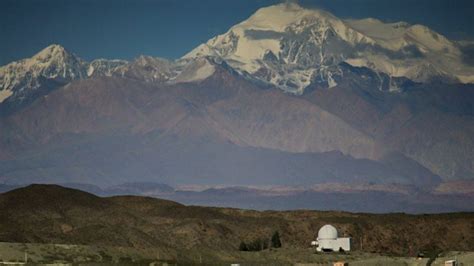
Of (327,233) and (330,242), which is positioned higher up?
(327,233)

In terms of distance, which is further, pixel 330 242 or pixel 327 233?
pixel 327 233

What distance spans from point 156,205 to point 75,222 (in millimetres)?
25742

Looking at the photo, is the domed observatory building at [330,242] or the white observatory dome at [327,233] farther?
the white observatory dome at [327,233]

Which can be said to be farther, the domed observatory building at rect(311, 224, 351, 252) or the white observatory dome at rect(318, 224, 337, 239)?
the white observatory dome at rect(318, 224, 337, 239)

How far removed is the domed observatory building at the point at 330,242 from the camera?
140125mm

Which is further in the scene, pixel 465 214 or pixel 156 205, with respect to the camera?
pixel 156 205

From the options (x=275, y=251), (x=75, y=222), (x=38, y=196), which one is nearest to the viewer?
(x=275, y=251)

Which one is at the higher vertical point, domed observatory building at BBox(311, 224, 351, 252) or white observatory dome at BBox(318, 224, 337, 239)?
white observatory dome at BBox(318, 224, 337, 239)

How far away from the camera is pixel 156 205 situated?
639 ft

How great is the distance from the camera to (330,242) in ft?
464

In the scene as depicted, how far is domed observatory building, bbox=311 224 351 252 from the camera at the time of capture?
140 m

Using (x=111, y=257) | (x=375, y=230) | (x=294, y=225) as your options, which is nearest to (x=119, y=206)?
(x=294, y=225)

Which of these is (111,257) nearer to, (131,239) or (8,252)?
(8,252)

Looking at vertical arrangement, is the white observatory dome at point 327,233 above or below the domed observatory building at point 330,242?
above
